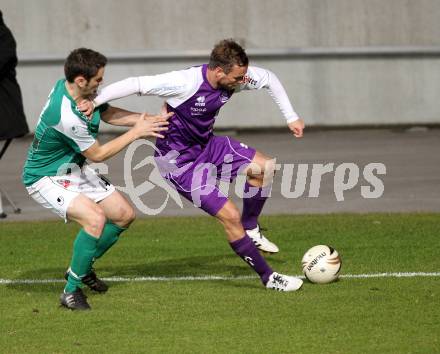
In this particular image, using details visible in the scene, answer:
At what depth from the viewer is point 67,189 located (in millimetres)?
9250

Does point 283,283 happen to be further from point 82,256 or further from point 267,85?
point 267,85

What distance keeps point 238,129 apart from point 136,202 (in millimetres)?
6441

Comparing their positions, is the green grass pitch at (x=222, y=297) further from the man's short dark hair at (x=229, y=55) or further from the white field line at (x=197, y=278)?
the man's short dark hair at (x=229, y=55)

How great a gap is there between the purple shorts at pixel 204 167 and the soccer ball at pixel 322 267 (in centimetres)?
88

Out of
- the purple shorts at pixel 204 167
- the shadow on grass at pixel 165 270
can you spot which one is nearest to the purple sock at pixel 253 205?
the purple shorts at pixel 204 167

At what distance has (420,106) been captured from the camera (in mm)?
20859

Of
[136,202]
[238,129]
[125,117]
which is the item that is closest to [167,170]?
[125,117]

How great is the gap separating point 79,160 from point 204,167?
50.2 inches

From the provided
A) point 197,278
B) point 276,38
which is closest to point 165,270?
point 197,278

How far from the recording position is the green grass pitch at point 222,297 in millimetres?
7855

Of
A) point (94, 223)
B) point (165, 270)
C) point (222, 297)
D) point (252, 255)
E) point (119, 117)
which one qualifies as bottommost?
point (165, 270)

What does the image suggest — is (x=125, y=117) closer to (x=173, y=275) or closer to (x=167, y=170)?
(x=167, y=170)

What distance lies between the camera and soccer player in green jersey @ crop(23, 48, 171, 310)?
892 cm

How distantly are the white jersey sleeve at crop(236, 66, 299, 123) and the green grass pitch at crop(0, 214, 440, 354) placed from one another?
1361 millimetres
